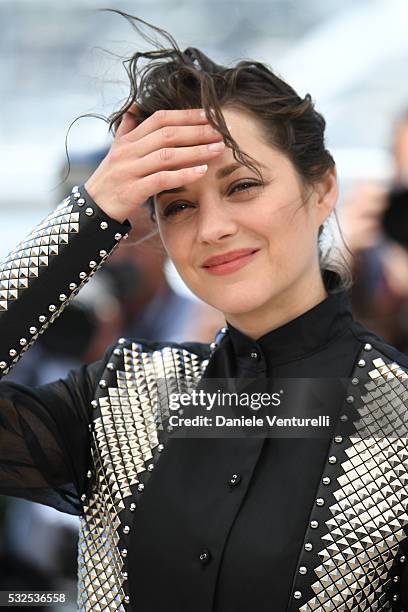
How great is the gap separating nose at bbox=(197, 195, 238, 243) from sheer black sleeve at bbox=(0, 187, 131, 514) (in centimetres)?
13

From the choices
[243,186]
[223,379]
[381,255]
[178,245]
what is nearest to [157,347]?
[223,379]

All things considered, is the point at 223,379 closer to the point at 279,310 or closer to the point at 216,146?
the point at 279,310

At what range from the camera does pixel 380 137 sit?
5582 mm

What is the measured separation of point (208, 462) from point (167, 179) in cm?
47

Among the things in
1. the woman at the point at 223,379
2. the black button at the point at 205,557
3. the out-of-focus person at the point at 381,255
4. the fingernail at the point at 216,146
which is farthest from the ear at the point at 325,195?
the out-of-focus person at the point at 381,255

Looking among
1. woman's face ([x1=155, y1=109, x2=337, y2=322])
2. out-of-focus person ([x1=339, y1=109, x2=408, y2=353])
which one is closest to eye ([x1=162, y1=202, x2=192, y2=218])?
woman's face ([x1=155, y1=109, x2=337, y2=322])

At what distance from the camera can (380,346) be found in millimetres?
1738

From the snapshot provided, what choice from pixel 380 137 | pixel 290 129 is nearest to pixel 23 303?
pixel 290 129

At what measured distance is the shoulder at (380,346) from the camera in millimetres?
1719

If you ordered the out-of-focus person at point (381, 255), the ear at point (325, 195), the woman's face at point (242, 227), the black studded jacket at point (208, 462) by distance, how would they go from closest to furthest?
the black studded jacket at point (208, 462), the woman's face at point (242, 227), the ear at point (325, 195), the out-of-focus person at point (381, 255)

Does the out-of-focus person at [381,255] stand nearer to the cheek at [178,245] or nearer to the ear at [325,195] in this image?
the ear at [325,195]

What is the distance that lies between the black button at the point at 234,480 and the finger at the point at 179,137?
535 mm

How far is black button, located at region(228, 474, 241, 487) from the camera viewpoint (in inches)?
65.1

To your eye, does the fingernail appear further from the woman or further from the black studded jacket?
the black studded jacket
